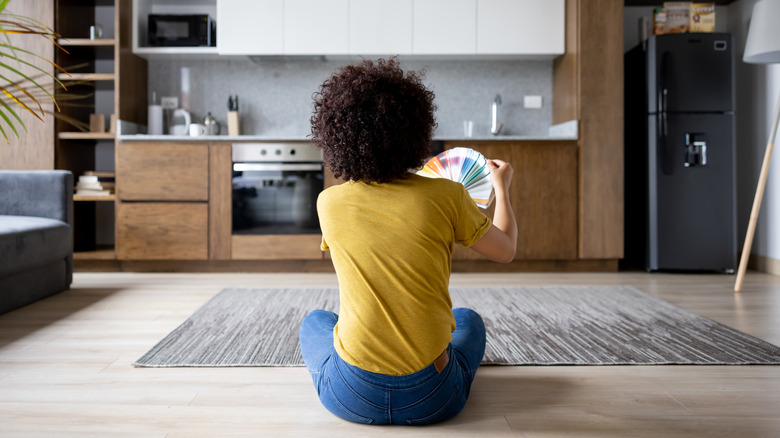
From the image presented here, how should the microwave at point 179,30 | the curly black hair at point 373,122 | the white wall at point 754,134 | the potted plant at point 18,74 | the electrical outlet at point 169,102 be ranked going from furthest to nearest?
the electrical outlet at point 169,102
the microwave at point 179,30
the white wall at point 754,134
the curly black hair at point 373,122
the potted plant at point 18,74

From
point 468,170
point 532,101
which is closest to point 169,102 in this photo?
point 532,101

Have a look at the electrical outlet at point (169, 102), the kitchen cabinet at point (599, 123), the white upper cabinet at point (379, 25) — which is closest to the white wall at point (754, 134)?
the kitchen cabinet at point (599, 123)

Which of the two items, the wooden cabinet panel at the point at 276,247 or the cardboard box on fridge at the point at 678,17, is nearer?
the wooden cabinet panel at the point at 276,247

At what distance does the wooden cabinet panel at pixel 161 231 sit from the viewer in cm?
395

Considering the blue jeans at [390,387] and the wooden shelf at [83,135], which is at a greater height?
the wooden shelf at [83,135]

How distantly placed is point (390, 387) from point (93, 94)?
3.71 metres

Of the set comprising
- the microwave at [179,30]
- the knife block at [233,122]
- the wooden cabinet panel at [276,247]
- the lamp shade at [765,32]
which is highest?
the microwave at [179,30]

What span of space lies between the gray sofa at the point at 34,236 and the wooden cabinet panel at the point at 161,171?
0.63m

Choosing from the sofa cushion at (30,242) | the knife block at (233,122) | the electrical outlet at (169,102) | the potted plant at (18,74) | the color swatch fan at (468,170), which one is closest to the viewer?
the potted plant at (18,74)

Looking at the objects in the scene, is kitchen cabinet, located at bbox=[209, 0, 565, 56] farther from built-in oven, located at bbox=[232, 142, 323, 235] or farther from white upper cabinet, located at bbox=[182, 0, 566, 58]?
built-in oven, located at bbox=[232, 142, 323, 235]

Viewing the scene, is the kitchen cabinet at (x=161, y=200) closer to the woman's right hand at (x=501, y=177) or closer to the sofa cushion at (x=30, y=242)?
the sofa cushion at (x=30, y=242)

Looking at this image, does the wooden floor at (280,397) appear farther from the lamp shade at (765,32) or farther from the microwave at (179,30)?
the microwave at (179,30)

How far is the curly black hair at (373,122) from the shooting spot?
1211mm

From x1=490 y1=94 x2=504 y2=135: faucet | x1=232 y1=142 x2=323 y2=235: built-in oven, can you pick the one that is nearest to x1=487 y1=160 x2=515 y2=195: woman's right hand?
x1=232 y1=142 x2=323 y2=235: built-in oven
